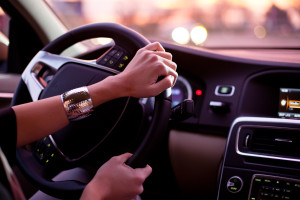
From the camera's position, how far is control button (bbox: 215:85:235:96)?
5.62ft

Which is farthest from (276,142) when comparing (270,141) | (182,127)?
(182,127)

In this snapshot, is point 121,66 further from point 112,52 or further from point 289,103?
point 289,103

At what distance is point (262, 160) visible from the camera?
1.50 meters

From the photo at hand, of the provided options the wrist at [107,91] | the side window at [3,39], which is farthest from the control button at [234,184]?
the side window at [3,39]

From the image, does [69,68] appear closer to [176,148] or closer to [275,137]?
[176,148]

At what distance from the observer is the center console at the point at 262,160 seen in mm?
1415

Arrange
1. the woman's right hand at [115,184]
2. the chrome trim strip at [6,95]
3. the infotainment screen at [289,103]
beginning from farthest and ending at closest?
the chrome trim strip at [6,95] → the infotainment screen at [289,103] → the woman's right hand at [115,184]

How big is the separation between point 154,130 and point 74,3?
2998mm

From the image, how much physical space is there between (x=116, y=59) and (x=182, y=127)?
0.56 metres

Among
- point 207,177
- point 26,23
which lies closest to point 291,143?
point 207,177

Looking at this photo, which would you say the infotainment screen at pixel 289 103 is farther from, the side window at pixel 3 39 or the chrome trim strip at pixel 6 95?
the side window at pixel 3 39

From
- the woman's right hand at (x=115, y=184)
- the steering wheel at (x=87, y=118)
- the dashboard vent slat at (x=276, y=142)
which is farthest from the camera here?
the dashboard vent slat at (x=276, y=142)

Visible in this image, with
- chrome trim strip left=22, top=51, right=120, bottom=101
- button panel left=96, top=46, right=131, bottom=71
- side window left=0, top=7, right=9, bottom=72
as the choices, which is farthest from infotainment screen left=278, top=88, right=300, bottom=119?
side window left=0, top=7, right=9, bottom=72

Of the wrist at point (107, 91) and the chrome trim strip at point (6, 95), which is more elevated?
the wrist at point (107, 91)
